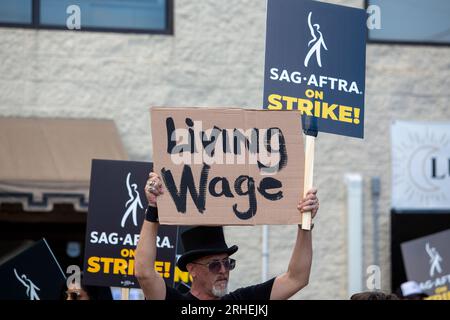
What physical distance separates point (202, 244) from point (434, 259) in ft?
18.7

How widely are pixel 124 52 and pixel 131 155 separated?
119 centimetres

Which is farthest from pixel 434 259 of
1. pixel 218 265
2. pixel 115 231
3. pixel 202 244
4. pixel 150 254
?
pixel 150 254

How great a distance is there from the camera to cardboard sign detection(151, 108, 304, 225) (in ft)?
16.5

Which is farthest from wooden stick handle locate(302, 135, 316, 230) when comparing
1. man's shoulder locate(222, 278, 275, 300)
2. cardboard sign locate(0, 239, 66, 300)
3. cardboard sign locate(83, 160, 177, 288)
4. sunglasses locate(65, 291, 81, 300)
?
cardboard sign locate(0, 239, 66, 300)

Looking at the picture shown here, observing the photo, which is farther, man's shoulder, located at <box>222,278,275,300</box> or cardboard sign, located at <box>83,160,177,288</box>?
cardboard sign, located at <box>83,160,177,288</box>

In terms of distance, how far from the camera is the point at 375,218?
519 inches

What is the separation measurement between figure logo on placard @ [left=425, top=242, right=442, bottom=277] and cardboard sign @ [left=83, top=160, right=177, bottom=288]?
13.2 ft

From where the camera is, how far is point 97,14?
12.9 meters

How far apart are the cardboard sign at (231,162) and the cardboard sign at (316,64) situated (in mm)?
562

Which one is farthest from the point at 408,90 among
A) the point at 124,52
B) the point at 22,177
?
the point at 22,177

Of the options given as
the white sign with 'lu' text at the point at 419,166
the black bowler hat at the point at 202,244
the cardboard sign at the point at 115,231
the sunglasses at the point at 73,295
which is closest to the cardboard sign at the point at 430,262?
the white sign with 'lu' text at the point at 419,166

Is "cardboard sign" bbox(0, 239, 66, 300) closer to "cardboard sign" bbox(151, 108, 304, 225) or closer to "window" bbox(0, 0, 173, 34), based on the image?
"cardboard sign" bbox(151, 108, 304, 225)

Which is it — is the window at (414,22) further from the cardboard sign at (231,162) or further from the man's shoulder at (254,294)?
the man's shoulder at (254,294)
